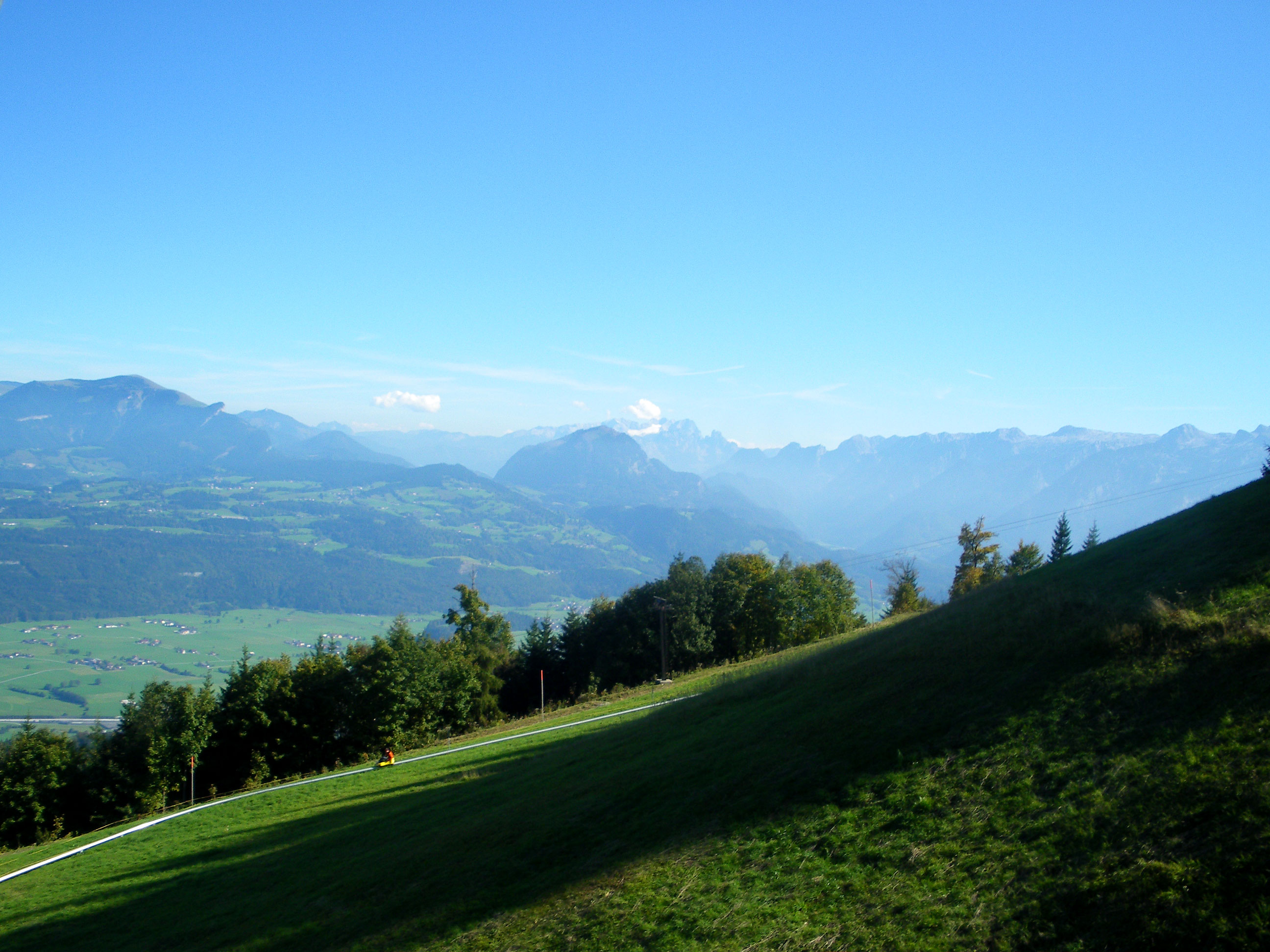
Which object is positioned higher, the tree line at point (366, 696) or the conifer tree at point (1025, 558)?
the conifer tree at point (1025, 558)

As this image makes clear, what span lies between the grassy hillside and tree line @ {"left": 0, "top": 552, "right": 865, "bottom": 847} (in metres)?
20.8

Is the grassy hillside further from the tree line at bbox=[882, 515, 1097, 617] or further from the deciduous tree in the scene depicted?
the tree line at bbox=[882, 515, 1097, 617]

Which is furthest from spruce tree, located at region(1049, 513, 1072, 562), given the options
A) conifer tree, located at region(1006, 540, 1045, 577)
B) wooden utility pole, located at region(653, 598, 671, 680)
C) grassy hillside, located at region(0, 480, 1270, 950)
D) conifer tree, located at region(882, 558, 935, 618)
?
grassy hillside, located at region(0, 480, 1270, 950)

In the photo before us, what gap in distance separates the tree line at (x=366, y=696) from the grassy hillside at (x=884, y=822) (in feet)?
68.2

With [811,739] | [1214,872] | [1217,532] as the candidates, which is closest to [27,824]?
[811,739]

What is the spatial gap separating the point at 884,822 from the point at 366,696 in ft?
149

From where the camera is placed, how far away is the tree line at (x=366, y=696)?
1686 inches

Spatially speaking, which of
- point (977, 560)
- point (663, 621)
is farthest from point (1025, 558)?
point (663, 621)

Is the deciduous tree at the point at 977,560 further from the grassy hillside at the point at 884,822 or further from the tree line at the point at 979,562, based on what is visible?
the grassy hillside at the point at 884,822

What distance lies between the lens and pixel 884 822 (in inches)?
491

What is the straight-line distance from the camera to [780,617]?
74188 millimetres


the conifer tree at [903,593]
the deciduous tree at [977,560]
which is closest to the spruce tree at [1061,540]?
the deciduous tree at [977,560]

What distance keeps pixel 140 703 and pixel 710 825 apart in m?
46.6

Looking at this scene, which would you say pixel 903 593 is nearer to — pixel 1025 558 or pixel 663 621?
pixel 1025 558
